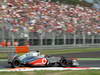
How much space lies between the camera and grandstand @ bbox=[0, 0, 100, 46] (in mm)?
22422

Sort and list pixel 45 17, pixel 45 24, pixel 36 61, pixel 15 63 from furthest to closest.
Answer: pixel 45 17 < pixel 45 24 < pixel 36 61 < pixel 15 63

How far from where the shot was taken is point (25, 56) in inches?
499

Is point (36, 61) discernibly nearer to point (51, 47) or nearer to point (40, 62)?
point (40, 62)

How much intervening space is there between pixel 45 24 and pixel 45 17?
5.71 feet

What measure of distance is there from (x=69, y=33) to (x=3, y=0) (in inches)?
344

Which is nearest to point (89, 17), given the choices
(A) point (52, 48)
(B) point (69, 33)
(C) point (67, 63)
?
(B) point (69, 33)

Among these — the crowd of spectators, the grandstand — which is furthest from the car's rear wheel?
the crowd of spectators

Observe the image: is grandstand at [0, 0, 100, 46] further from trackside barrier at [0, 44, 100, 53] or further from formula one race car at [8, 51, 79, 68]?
formula one race car at [8, 51, 79, 68]

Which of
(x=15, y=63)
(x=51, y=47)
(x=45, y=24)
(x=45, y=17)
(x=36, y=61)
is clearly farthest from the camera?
(x=45, y=17)

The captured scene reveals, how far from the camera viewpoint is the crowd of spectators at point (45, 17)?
76.7 ft

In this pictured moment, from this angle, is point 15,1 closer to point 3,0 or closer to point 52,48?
point 3,0

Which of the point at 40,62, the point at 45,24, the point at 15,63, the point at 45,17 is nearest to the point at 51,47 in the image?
the point at 45,24

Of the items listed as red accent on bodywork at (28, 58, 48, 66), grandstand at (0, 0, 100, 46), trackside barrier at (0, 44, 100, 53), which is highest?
grandstand at (0, 0, 100, 46)

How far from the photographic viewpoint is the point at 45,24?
2434 cm
